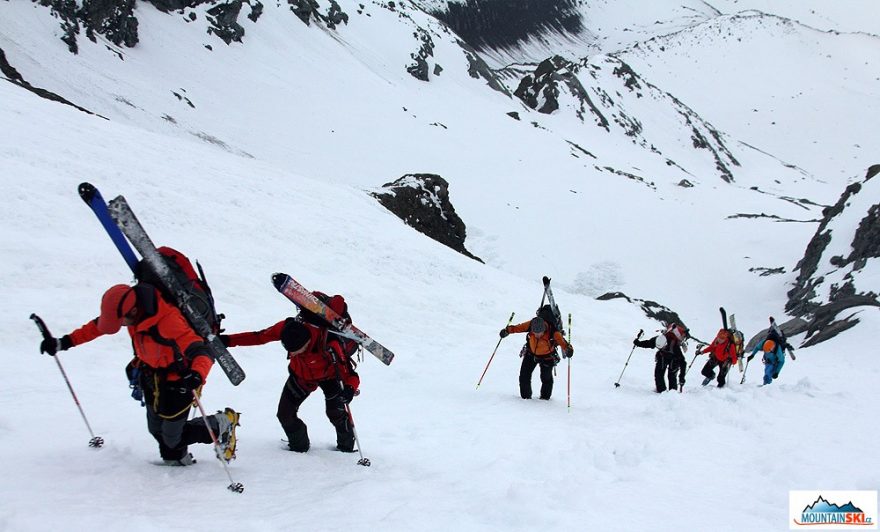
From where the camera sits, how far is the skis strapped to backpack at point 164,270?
4.55 m

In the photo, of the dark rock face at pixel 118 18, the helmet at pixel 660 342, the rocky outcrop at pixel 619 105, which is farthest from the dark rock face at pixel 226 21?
the helmet at pixel 660 342

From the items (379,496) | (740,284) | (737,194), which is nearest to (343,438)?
(379,496)

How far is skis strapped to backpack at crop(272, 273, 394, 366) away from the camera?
17.5ft

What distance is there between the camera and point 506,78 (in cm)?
9038

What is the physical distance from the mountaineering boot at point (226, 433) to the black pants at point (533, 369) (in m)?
Result: 5.52

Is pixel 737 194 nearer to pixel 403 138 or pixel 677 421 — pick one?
pixel 403 138

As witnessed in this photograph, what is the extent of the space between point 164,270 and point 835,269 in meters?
31.9

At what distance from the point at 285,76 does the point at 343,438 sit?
47.6m

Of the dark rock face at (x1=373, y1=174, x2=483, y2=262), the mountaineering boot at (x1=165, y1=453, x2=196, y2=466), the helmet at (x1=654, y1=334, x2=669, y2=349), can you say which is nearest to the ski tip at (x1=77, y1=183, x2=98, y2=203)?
the mountaineering boot at (x1=165, y1=453, x2=196, y2=466)

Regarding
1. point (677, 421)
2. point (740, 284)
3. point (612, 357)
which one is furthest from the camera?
point (740, 284)

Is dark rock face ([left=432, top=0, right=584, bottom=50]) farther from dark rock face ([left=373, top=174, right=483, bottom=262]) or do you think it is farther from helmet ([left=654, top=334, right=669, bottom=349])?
helmet ([left=654, top=334, right=669, bottom=349])

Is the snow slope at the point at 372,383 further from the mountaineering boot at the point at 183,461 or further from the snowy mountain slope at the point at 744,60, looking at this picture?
the snowy mountain slope at the point at 744,60

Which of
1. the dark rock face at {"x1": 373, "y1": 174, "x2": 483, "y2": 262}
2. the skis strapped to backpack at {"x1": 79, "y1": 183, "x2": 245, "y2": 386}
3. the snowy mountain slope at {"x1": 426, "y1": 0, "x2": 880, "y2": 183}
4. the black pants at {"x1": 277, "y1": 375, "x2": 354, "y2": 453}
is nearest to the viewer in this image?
the skis strapped to backpack at {"x1": 79, "y1": 183, "x2": 245, "y2": 386}

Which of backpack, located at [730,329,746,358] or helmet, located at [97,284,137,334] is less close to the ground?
backpack, located at [730,329,746,358]
